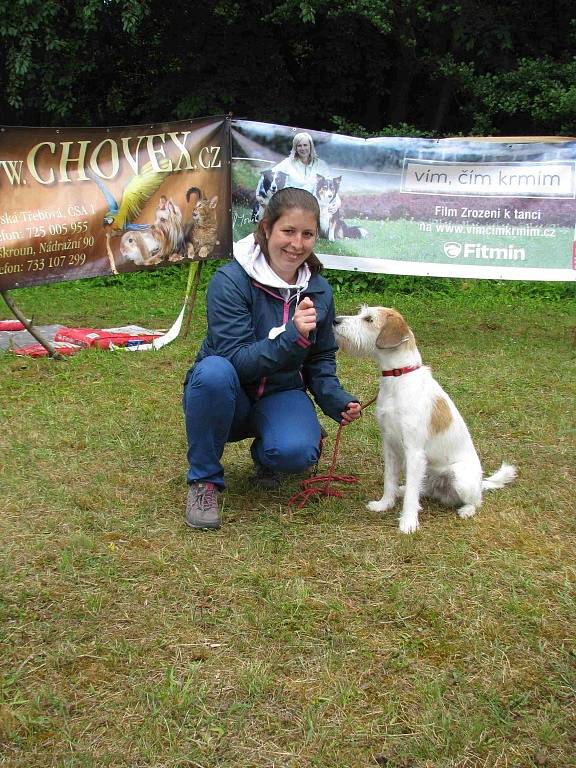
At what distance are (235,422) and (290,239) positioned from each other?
90cm

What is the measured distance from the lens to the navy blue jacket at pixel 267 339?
336 cm

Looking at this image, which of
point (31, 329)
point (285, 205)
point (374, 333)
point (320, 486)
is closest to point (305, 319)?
point (374, 333)

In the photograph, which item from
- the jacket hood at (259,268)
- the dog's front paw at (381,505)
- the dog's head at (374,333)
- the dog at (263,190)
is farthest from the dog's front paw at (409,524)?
the dog at (263,190)

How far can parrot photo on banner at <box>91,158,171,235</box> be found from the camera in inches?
255

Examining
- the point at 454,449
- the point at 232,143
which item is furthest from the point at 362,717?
the point at 232,143

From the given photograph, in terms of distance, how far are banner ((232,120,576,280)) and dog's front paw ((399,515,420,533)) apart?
176 inches

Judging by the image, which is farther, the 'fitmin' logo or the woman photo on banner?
the 'fitmin' logo

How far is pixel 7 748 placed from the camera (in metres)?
2.12

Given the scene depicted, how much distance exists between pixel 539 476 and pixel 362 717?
89.0 inches

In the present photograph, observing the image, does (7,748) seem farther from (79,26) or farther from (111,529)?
(79,26)

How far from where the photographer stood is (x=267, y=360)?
3.35 meters

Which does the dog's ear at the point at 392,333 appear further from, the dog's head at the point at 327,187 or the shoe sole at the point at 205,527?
the dog's head at the point at 327,187

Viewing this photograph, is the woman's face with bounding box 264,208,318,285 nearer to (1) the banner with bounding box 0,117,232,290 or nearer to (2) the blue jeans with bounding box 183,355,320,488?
(2) the blue jeans with bounding box 183,355,320,488

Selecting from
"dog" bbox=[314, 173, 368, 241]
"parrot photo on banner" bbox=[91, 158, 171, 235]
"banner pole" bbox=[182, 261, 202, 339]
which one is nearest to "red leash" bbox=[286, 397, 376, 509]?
"parrot photo on banner" bbox=[91, 158, 171, 235]
